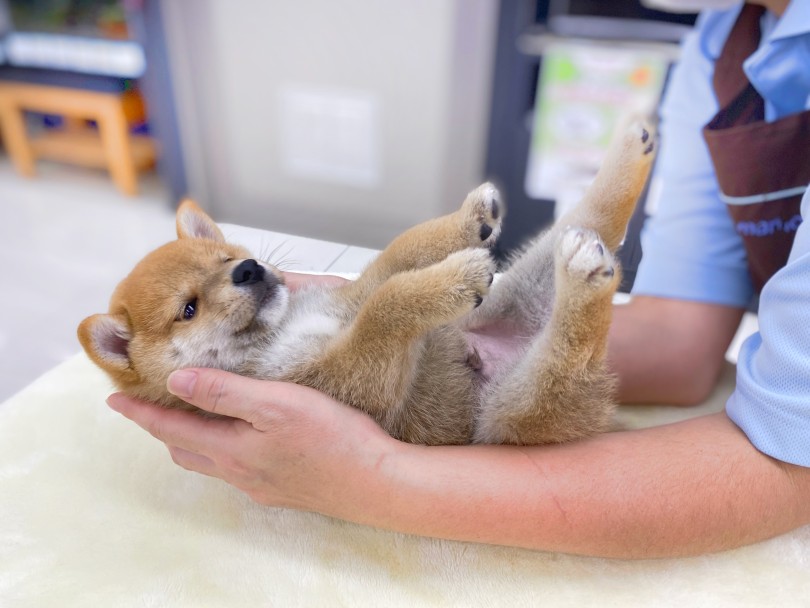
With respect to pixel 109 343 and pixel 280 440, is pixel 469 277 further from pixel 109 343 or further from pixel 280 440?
pixel 109 343

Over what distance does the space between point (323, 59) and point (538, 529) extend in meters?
1.94

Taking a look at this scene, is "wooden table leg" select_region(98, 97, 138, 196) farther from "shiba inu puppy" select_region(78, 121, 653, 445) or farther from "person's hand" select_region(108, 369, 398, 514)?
"person's hand" select_region(108, 369, 398, 514)

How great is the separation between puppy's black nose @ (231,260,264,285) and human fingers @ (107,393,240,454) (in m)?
0.21

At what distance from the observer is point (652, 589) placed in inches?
29.0

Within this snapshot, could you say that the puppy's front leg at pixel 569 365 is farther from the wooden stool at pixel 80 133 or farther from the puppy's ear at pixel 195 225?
the wooden stool at pixel 80 133

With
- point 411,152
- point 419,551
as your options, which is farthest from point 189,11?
point 419,551

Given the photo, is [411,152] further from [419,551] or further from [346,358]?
[419,551]

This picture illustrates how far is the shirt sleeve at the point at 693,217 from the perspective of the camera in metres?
1.13

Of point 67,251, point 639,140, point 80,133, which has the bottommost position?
point 67,251

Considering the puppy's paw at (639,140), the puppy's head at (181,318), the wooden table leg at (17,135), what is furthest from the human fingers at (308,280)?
the wooden table leg at (17,135)

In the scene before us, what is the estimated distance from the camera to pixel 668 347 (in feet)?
3.66

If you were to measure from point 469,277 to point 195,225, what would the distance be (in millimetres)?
501

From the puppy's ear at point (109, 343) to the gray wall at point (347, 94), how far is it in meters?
1.16

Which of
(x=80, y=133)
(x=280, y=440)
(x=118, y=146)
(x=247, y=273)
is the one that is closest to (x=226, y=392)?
(x=280, y=440)
